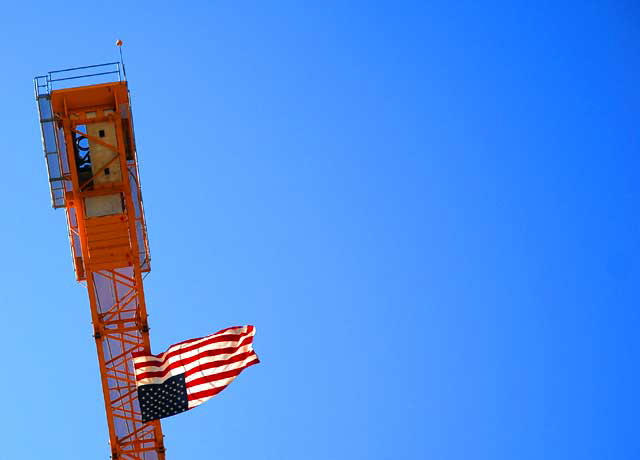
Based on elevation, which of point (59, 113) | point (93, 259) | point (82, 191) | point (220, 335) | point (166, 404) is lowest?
point (166, 404)

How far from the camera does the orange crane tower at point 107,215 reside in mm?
25734

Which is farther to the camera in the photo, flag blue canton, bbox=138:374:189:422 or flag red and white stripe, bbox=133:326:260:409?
flag red and white stripe, bbox=133:326:260:409

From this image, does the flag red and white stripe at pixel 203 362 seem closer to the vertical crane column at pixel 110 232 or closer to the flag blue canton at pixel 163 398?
the flag blue canton at pixel 163 398

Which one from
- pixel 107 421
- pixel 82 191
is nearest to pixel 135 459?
pixel 107 421

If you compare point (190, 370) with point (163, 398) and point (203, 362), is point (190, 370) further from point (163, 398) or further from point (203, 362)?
point (163, 398)

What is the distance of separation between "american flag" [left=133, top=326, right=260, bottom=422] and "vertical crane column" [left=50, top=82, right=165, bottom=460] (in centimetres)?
90

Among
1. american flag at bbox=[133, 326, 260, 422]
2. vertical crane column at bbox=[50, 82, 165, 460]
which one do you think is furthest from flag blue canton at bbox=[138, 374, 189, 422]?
vertical crane column at bbox=[50, 82, 165, 460]

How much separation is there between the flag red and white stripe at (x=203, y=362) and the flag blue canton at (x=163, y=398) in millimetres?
116

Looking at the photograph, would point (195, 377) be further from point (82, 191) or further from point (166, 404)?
point (82, 191)

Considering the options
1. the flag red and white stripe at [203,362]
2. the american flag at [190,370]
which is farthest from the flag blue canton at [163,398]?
the flag red and white stripe at [203,362]

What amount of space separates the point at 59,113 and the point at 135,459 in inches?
404

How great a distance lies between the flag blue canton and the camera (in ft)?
84.3

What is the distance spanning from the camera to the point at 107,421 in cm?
2664

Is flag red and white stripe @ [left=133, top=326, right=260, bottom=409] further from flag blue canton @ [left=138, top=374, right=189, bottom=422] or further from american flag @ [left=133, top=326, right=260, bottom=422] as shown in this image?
flag blue canton @ [left=138, top=374, right=189, bottom=422]
